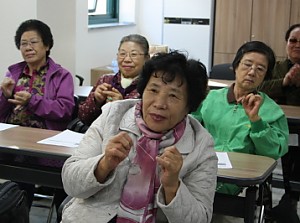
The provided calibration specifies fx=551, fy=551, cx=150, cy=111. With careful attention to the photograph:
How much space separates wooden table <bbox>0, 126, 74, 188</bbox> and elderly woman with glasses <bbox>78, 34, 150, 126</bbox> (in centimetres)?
32

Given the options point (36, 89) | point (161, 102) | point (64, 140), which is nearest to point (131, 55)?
point (36, 89)

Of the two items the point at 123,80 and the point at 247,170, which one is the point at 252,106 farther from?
the point at 123,80

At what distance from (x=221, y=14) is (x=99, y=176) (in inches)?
224

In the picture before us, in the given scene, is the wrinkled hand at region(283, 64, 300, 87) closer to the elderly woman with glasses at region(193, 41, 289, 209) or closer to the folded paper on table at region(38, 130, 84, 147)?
the elderly woman with glasses at region(193, 41, 289, 209)

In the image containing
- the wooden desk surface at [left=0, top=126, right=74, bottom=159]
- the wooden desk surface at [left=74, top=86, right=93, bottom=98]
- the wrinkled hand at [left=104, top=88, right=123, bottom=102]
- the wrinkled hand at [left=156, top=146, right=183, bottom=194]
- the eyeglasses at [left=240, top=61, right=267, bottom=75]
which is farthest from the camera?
the wooden desk surface at [left=74, top=86, right=93, bottom=98]

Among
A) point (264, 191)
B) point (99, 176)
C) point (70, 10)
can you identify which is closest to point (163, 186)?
point (99, 176)

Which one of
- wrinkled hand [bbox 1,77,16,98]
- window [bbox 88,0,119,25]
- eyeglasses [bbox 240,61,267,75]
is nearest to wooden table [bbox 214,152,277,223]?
eyeglasses [bbox 240,61,267,75]

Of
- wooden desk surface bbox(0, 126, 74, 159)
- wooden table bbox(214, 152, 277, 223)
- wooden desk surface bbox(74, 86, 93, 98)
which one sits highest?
wooden desk surface bbox(74, 86, 93, 98)

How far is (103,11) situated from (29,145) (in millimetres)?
4892

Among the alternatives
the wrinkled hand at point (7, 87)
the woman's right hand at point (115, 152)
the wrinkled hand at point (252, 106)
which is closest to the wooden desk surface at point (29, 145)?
the wrinkled hand at point (7, 87)

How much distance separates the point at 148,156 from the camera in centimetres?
199

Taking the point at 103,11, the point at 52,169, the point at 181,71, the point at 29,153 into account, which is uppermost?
the point at 103,11

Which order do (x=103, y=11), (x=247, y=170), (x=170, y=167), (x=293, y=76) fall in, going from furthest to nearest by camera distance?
(x=103, y=11) < (x=293, y=76) < (x=247, y=170) < (x=170, y=167)

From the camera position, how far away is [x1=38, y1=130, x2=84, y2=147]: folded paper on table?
8.64 feet
